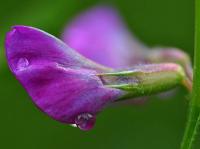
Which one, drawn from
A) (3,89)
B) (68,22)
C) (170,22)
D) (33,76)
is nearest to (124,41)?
(68,22)

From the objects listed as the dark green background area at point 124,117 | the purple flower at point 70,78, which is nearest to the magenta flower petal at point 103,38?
the dark green background area at point 124,117

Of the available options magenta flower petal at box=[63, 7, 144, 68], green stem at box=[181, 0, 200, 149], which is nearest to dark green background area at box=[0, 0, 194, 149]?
→ magenta flower petal at box=[63, 7, 144, 68]

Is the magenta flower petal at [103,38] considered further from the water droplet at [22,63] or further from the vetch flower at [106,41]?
the water droplet at [22,63]

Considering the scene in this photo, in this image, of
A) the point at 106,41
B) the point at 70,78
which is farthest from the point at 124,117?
the point at 70,78

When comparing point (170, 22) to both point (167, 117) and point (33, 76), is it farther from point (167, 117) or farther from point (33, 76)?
point (33, 76)

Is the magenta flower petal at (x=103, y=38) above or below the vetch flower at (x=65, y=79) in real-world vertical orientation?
below

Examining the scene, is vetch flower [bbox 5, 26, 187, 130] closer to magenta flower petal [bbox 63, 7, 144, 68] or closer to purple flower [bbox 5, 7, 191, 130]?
purple flower [bbox 5, 7, 191, 130]

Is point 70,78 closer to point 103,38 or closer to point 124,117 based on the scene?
point 103,38
